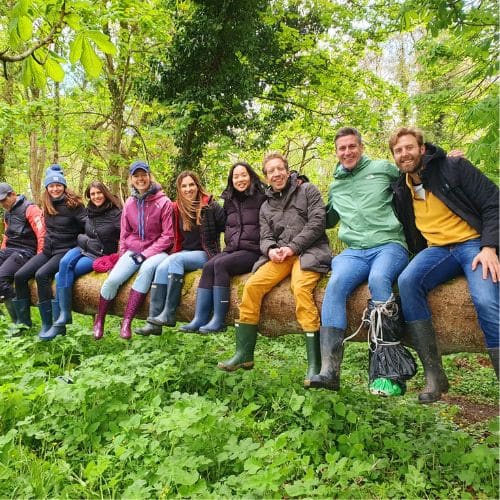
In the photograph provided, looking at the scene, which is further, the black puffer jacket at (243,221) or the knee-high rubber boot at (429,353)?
the black puffer jacket at (243,221)

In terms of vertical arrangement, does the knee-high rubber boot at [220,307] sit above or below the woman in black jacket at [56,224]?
below

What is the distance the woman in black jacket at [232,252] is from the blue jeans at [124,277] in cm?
68

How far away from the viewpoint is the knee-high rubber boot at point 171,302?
4.18 meters

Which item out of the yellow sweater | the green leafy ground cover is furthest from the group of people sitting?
the green leafy ground cover

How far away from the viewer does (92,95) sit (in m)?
11.8

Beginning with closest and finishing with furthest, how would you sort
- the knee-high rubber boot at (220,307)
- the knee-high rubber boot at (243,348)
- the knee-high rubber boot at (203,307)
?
the knee-high rubber boot at (243,348), the knee-high rubber boot at (220,307), the knee-high rubber boot at (203,307)

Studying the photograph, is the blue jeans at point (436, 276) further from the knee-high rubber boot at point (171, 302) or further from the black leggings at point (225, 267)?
the knee-high rubber boot at point (171, 302)

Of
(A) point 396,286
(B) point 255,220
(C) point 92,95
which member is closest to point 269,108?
(C) point 92,95

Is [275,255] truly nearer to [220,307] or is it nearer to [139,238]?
[220,307]

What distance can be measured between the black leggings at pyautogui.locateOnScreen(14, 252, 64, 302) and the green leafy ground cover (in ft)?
→ 2.17

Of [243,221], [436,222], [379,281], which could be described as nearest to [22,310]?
[243,221]

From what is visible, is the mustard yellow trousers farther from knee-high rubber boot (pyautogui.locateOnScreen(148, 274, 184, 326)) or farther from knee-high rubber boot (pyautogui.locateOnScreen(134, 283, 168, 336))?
knee-high rubber boot (pyautogui.locateOnScreen(134, 283, 168, 336))

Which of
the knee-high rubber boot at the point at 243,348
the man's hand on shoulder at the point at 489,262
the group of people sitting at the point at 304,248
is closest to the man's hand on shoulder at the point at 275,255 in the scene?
the group of people sitting at the point at 304,248

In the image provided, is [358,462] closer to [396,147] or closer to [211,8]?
[396,147]
